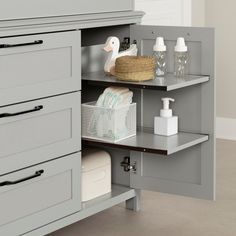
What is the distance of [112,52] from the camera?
2836 mm

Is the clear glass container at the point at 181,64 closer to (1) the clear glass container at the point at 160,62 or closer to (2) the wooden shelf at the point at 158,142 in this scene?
(1) the clear glass container at the point at 160,62

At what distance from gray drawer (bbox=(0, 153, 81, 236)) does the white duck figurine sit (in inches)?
15.8

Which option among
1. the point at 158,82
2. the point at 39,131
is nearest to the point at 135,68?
the point at 158,82

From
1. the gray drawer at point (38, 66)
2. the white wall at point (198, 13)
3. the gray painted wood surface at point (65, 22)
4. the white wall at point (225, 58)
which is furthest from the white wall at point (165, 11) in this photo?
the gray drawer at point (38, 66)

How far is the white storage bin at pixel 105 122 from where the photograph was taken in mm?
2719

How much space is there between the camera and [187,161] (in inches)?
112

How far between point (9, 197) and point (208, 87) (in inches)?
34.5

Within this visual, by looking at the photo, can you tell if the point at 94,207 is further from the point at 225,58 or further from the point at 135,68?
the point at 225,58

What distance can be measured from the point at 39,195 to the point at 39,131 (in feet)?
Result: 0.73

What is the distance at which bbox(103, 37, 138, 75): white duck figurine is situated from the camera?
282cm

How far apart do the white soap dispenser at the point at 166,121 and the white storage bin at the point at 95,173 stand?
0.87 feet

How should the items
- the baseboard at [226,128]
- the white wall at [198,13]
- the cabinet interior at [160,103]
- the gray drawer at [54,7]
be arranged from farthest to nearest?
the baseboard at [226,128], the white wall at [198,13], the cabinet interior at [160,103], the gray drawer at [54,7]

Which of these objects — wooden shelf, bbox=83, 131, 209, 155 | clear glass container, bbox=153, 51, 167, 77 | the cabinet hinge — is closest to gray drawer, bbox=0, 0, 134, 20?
clear glass container, bbox=153, 51, 167, 77

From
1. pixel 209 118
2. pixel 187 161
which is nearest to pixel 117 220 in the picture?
pixel 187 161
